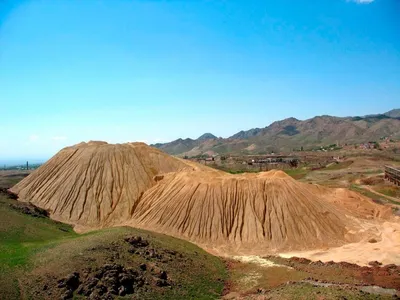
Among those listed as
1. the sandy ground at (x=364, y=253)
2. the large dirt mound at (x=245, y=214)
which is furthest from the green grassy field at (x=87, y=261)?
the sandy ground at (x=364, y=253)

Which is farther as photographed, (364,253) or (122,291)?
(364,253)

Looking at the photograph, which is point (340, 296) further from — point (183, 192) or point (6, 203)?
point (6, 203)

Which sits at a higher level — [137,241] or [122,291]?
[137,241]

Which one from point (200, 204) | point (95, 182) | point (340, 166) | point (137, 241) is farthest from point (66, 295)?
point (340, 166)

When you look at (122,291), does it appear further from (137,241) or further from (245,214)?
(245,214)

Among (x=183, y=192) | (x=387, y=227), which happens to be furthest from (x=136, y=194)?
(x=387, y=227)

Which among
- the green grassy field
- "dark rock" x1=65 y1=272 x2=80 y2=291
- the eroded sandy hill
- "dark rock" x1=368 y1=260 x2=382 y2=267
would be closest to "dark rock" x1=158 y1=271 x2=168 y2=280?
the green grassy field

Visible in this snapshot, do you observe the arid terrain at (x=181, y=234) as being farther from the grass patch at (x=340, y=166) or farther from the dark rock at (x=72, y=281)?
the grass patch at (x=340, y=166)
